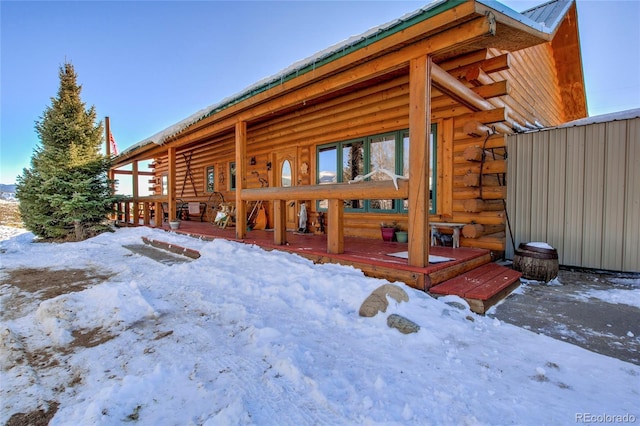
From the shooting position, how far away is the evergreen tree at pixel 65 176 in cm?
895

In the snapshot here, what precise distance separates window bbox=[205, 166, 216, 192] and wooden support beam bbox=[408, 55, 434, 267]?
888cm

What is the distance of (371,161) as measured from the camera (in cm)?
611

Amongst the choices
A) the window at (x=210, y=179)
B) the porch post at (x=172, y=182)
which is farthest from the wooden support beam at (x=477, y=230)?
the window at (x=210, y=179)

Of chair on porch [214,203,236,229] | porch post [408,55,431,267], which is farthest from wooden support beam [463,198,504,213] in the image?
chair on porch [214,203,236,229]

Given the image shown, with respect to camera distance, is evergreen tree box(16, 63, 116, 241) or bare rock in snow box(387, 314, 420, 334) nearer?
bare rock in snow box(387, 314, 420, 334)

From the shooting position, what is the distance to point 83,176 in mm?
9312

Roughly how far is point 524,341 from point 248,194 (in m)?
4.75

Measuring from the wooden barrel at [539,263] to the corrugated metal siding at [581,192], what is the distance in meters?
1.01

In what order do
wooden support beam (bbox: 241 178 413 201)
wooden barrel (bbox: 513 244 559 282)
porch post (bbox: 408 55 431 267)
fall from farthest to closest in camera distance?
wooden barrel (bbox: 513 244 559 282), wooden support beam (bbox: 241 178 413 201), porch post (bbox: 408 55 431 267)

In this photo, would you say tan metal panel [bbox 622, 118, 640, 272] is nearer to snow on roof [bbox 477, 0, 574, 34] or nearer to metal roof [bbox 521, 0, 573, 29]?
snow on roof [bbox 477, 0, 574, 34]

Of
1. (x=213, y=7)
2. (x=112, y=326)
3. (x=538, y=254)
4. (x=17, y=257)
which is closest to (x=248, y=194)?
(x=112, y=326)

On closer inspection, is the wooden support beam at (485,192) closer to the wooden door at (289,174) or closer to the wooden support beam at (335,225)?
the wooden support beam at (335,225)
